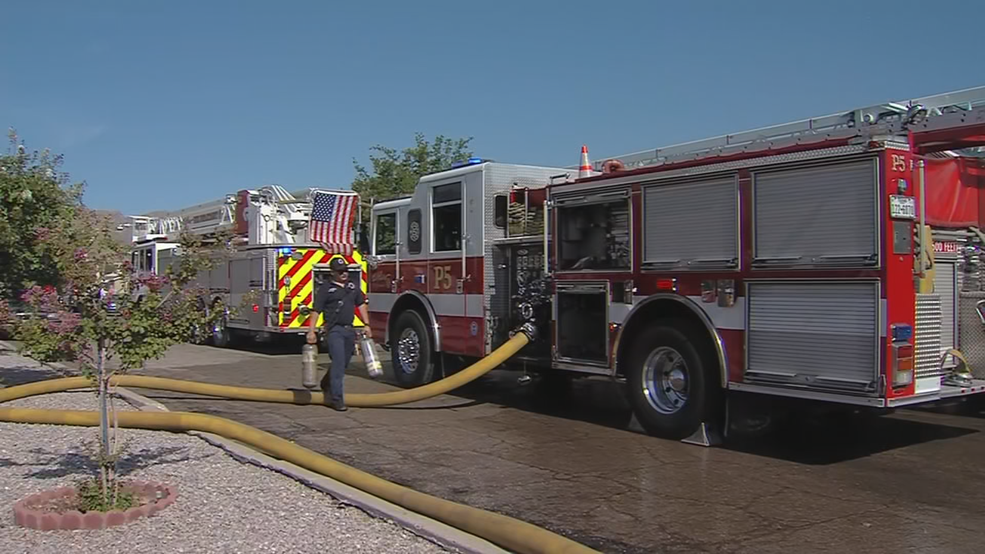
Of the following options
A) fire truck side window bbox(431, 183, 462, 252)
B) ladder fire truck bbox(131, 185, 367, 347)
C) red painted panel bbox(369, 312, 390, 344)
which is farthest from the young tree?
ladder fire truck bbox(131, 185, 367, 347)

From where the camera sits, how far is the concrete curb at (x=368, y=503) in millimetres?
4973

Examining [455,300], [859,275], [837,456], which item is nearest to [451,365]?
[455,300]

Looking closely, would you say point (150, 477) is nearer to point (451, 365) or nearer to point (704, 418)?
point (704, 418)

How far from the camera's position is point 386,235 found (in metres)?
13.0

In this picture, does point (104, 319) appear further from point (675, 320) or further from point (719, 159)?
point (719, 159)

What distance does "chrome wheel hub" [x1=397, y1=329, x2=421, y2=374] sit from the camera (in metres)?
11.9

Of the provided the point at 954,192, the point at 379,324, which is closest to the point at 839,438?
the point at 954,192

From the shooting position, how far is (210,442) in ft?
25.3

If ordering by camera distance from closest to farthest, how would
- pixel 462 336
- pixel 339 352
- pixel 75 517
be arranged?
pixel 75 517 → pixel 339 352 → pixel 462 336

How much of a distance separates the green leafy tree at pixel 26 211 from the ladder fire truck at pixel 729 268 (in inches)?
194

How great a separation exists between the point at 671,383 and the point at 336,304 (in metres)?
3.89

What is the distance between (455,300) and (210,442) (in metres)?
4.13

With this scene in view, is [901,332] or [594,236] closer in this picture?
[901,332]

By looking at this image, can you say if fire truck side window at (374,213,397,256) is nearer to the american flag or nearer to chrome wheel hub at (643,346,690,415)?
the american flag
